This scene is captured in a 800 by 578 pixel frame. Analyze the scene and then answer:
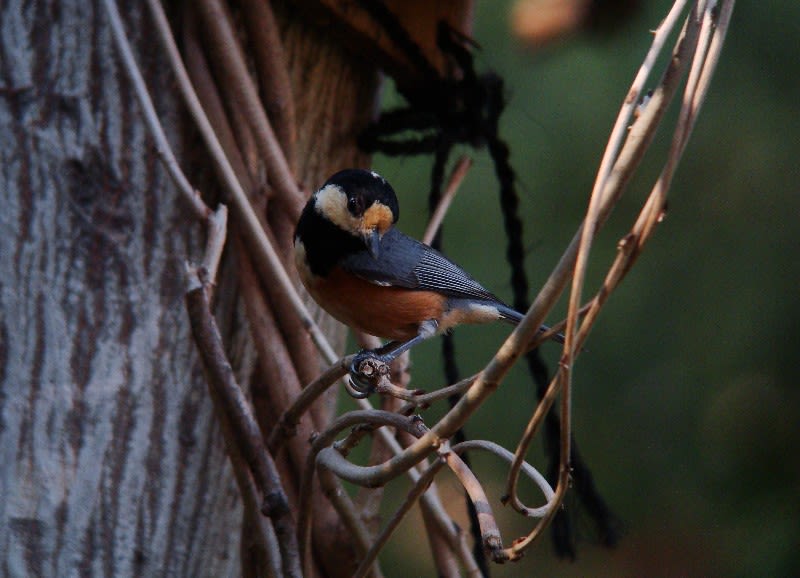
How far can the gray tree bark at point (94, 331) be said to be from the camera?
4.96 feet

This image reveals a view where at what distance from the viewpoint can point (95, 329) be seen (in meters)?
1.58

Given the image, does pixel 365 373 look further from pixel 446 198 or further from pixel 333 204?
pixel 446 198

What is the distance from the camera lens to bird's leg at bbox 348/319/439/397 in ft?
4.21

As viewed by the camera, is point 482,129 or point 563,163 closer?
point 482,129

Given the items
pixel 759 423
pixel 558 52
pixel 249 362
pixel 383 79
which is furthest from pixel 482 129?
pixel 759 423

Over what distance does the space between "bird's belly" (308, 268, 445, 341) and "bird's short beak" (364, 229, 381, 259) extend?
0.19ft

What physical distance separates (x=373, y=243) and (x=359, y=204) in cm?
8

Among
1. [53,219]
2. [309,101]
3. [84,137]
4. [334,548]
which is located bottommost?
[334,548]

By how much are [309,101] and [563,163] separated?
103 cm

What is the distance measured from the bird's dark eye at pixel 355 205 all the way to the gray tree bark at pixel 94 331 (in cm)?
27

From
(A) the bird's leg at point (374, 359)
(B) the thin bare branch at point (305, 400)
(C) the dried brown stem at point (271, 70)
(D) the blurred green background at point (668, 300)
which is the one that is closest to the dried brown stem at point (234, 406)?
(B) the thin bare branch at point (305, 400)

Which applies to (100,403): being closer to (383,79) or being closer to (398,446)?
(398,446)

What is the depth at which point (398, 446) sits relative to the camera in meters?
1.58

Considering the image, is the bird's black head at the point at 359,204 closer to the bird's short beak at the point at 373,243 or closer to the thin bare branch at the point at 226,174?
the bird's short beak at the point at 373,243
